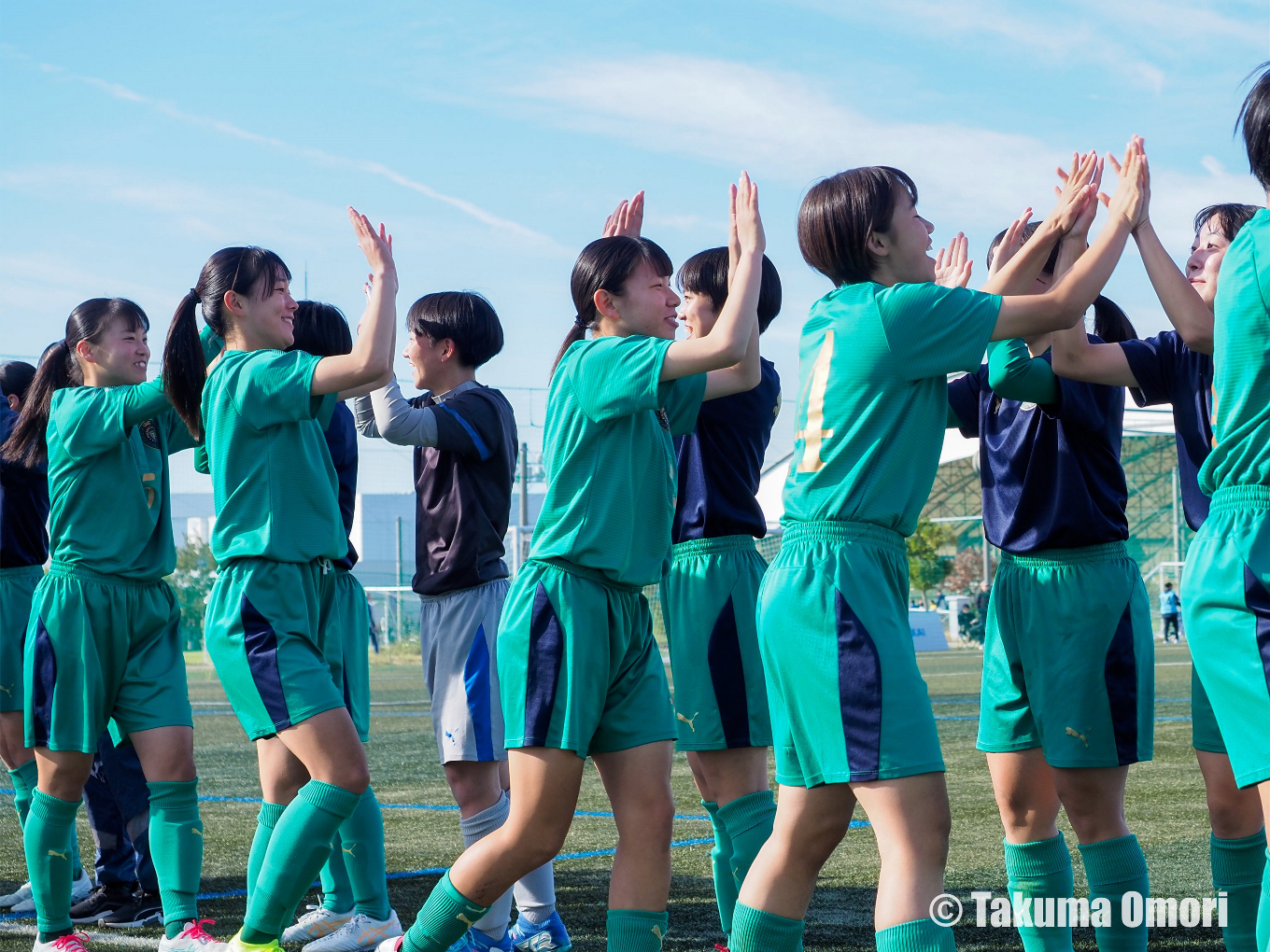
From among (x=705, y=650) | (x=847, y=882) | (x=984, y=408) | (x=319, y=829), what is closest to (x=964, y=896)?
(x=847, y=882)

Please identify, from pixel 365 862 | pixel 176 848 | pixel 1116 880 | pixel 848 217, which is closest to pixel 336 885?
pixel 365 862

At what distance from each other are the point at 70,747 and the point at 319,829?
4.13ft

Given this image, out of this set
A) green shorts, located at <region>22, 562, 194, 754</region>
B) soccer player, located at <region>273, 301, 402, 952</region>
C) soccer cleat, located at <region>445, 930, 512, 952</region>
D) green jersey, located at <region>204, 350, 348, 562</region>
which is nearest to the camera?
green jersey, located at <region>204, 350, 348, 562</region>

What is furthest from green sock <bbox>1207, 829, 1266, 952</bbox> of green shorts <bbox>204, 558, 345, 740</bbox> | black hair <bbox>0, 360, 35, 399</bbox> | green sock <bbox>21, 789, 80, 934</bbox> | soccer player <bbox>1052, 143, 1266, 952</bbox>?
black hair <bbox>0, 360, 35, 399</bbox>

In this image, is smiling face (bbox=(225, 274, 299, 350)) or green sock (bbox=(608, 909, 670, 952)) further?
smiling face (bbox=(225, 274, 299, 350))

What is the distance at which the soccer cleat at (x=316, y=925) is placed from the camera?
4.98 m

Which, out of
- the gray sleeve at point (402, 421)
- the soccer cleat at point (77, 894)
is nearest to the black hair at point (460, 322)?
the gray sleeve at point (402, 421)

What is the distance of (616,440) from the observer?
11.7ft

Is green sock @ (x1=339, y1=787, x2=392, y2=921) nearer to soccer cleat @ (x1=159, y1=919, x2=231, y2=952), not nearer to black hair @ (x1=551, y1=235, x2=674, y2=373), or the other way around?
soccer cleat @ (x1=159, y1=919, x2=231, y2=952)

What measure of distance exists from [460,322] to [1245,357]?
9.43 ft

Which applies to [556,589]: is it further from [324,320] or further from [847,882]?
[847,882]

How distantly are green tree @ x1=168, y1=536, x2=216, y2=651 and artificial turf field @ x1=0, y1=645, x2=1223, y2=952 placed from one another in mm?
30245

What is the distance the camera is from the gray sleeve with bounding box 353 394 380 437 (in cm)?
529

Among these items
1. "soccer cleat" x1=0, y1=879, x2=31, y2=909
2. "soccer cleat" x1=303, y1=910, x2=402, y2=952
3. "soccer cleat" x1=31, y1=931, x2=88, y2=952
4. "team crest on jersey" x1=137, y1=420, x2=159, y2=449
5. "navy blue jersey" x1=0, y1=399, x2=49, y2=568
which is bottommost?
"soccer cleat" x1=0, y1=879, x2=31, y2=909
